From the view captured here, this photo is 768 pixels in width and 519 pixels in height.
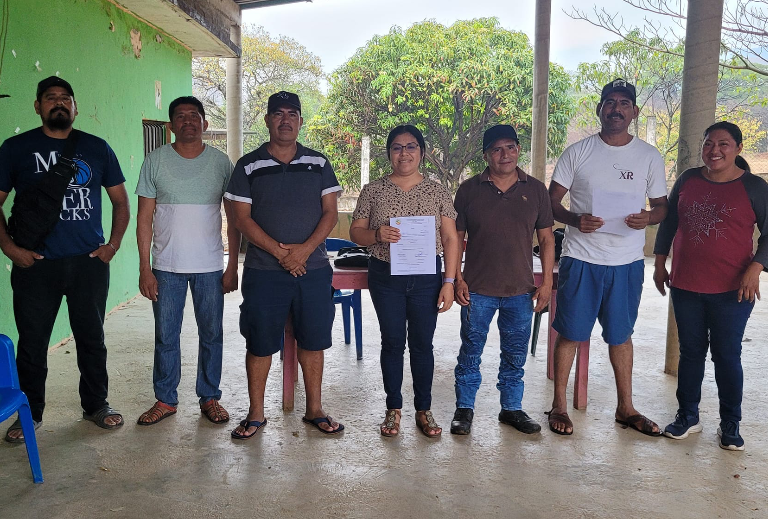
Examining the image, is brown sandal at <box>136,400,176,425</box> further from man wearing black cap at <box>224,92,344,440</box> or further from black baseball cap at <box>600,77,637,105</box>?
black baseball cap at <box>600,77,637,105</box>

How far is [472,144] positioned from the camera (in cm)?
1723

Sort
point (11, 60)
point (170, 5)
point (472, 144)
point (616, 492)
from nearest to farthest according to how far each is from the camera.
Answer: point (616, 492), point (11, 60), point (170, 5), point (472, 144)

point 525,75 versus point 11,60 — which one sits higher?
point 525,75

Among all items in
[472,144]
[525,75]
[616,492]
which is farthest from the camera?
[472,144]

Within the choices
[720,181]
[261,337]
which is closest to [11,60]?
[261,337]

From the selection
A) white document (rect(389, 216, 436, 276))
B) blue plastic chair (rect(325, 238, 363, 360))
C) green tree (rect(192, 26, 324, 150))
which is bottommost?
blue plastic chair (rect(325, 238, 363, 360))

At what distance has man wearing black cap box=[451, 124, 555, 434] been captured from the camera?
373 cm

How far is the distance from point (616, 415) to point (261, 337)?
2220 mm

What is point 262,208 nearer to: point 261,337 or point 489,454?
point 261,337

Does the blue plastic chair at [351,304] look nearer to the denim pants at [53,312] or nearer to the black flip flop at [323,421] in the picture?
the black flip flop at [323,421]

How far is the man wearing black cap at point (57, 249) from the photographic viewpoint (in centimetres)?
364

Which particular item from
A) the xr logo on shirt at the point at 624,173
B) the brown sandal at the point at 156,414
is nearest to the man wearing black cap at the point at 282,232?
the brown sandal at the point at 156,414

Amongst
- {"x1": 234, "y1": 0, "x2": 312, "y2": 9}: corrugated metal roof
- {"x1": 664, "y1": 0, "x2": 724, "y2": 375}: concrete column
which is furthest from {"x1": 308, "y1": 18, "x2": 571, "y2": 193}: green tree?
{"x1": 664, "y1": 0, "x2": 724, "y2": 375}: concrete column

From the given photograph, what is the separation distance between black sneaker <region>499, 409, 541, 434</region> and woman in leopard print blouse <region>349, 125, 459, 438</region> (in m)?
0.47
